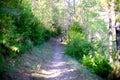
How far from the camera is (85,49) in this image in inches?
925

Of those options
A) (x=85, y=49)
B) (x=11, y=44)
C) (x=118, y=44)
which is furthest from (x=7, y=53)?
(x=85, y=49)

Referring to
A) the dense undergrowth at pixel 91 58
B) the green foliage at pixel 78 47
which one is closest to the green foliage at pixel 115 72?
the dense undergrowth at pixel 91 58

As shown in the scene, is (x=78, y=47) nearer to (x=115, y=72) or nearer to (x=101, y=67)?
(x=101, y=67)

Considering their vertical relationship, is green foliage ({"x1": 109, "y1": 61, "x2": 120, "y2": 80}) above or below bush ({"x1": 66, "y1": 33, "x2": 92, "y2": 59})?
above

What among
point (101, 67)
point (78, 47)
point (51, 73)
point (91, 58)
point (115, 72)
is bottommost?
point (78, 47)

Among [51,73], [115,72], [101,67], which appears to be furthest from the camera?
[101,67]

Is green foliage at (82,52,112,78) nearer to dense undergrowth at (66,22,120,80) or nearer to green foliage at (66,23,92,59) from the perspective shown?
dense undergrowth at (66,22,120,80)

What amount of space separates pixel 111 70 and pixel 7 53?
6.07m

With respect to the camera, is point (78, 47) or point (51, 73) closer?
point (51, 73)

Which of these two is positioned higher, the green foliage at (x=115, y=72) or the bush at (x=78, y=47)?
the green foliage at (x=115, y=72)

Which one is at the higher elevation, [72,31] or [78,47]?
[72,31]

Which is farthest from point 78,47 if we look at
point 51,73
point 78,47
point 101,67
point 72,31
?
point 51,73

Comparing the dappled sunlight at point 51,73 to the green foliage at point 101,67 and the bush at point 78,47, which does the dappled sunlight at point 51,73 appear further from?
the bush at point 78,47

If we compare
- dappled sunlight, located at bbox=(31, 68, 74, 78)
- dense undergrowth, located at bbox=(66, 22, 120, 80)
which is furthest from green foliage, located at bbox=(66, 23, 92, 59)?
dappled sunlight, located at bbox=(31, 68, 74, 78)
